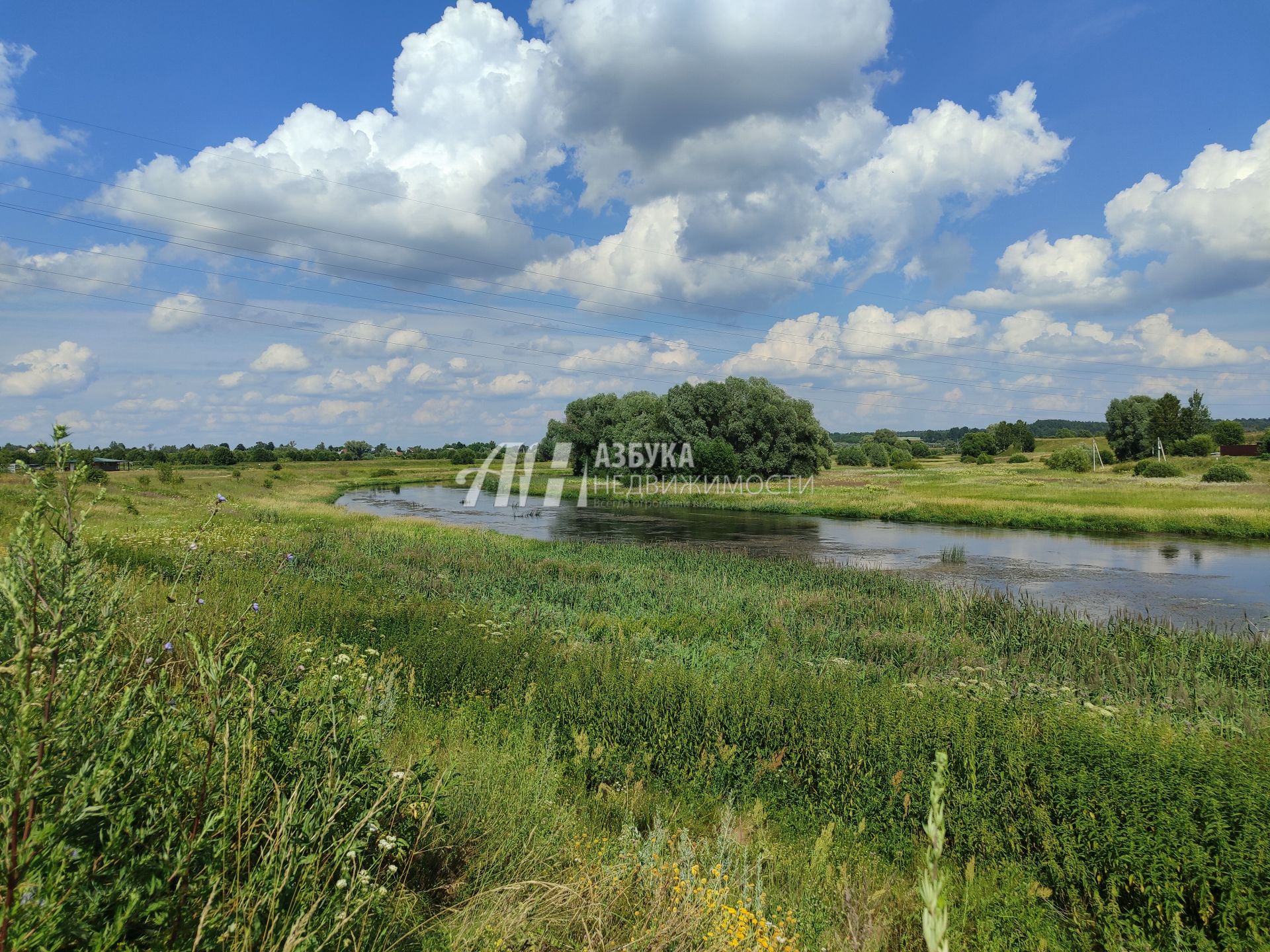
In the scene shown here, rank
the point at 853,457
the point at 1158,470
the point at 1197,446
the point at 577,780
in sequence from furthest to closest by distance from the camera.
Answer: the point at 853,457 < the point at 1197,446 < the point at 1158,470 < the point at 577,780

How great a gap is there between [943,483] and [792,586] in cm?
4571

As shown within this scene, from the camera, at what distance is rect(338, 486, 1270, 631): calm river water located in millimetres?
18078

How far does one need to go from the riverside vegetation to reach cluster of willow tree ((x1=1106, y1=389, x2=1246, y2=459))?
265ft

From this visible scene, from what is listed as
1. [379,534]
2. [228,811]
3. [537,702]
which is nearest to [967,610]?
[537,702]

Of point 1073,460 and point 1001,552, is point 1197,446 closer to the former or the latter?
point 1073,460

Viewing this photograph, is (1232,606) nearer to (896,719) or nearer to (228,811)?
(896,719)

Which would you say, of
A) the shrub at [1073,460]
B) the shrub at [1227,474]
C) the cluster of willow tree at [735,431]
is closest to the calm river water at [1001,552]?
the cluster of willow tree at [735,431]

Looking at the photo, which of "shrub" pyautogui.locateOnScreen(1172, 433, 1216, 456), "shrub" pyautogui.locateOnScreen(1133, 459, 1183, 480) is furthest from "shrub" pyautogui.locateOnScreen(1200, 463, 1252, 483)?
"shrub" pyautogui.locateOnScreen(1172, 433, 1216, 456)

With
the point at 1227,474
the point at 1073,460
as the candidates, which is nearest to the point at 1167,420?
the point at 1073,460

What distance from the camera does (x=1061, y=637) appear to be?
476 inches

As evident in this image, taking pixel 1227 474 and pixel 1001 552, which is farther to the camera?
pixel 1227 474

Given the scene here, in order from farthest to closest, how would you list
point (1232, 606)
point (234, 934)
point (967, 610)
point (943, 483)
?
point (943, 483) < point (1232, 606) < point (967, 610) < point (234, 934)

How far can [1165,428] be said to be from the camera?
255ft

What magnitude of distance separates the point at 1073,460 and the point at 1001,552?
55.9 meters
